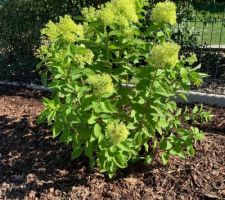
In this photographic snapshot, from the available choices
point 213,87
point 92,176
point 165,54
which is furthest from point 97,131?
point 213,87

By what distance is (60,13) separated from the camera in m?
6.68

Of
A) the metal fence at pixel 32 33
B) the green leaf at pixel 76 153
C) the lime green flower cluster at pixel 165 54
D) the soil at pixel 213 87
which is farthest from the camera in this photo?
the metal fence at pixel 32 33

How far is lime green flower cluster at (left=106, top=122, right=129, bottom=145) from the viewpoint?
3.29 meters

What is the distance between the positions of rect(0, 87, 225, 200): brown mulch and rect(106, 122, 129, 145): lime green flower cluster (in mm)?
786

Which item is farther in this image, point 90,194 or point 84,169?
point 84,169

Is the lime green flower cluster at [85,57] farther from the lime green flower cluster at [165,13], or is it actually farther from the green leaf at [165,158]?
the green leaf at [165,158]

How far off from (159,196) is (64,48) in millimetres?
1493

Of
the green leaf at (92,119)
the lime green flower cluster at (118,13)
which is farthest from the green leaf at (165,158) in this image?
the lime green flower cluster at (118,13)

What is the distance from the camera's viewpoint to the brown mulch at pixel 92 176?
3.97m

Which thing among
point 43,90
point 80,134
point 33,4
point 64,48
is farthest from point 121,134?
point 33,4

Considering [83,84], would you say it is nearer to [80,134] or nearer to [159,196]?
[80,134]

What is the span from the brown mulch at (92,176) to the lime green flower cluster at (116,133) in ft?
2.58

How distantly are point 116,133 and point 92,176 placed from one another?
0.98 m

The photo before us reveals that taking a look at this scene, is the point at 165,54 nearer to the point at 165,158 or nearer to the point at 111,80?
the point at 111,80
